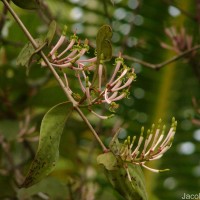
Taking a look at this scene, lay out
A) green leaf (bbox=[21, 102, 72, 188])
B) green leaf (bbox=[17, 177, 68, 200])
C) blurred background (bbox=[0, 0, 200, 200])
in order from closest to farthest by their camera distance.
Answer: green leaf (bbox=[21, 102, 72, 188]), green leaf (bbox=[17, 177, 68, 200]), blurred background (bbox=[0, 0, 200, 200])

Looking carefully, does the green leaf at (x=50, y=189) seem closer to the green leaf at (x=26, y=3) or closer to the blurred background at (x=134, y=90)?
the blurred background at (x=134, y=90)

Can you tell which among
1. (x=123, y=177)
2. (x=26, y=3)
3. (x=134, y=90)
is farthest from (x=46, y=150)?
(x=134, y=90)

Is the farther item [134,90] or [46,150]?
[134,90]

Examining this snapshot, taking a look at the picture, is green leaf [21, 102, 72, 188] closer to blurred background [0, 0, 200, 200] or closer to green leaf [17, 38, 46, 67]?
green leaf [17, 38, 46, 67]

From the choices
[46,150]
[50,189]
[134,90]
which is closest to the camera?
[46,150]

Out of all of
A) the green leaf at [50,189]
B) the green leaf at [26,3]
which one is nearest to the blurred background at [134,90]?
the green leaf at [50,189]

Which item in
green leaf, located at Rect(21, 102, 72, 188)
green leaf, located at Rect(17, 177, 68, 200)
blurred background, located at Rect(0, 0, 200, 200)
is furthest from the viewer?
blurred background, located at Rect(0, 0, 200, 200)

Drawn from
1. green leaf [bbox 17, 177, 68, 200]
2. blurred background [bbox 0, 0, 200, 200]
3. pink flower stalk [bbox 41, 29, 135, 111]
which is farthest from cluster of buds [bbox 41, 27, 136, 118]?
blurred background [bbox 0, 0, 200, 200]

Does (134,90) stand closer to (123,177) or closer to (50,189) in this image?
(50,189)

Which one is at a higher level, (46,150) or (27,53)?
(27,53)

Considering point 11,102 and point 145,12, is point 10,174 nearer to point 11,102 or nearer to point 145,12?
point 11,102
